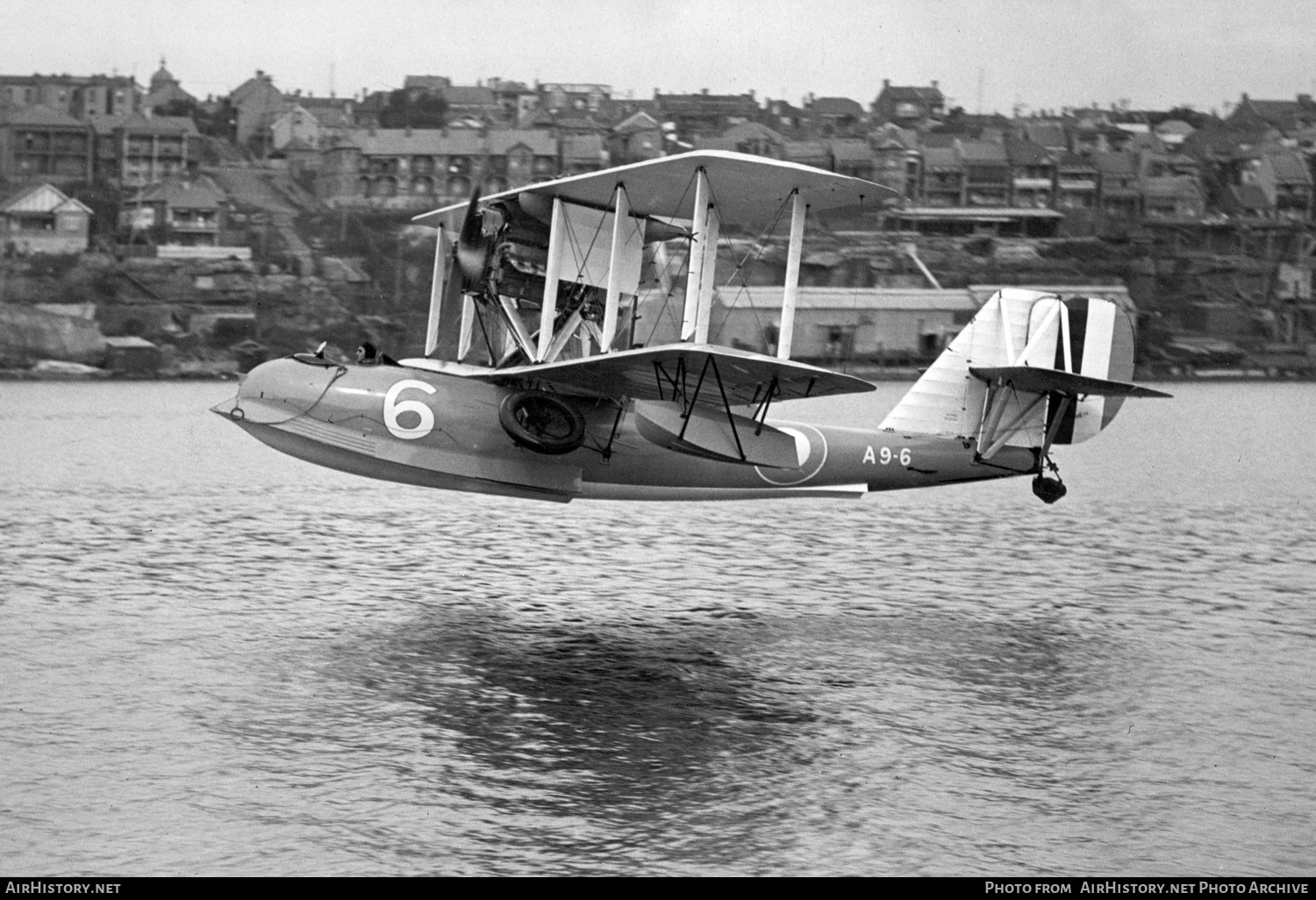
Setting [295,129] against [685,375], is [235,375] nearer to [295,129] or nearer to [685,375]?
[295,129]

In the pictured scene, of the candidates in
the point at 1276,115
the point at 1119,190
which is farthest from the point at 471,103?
the point at 1276,115

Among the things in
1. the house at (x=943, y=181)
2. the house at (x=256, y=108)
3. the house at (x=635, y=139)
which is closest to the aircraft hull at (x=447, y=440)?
the house at (x=635, y=139)

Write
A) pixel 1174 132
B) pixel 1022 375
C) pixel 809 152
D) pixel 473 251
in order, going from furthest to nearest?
pixel 1174 132
pixel 809 152
pixel 1022 375
pixel 473 251

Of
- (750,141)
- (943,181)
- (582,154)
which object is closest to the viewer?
(582,154)

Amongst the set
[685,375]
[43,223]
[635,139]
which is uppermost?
[635,139]

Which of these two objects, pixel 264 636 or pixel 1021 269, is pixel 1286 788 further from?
pixel 1021 269

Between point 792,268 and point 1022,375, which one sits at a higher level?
point 792,268
